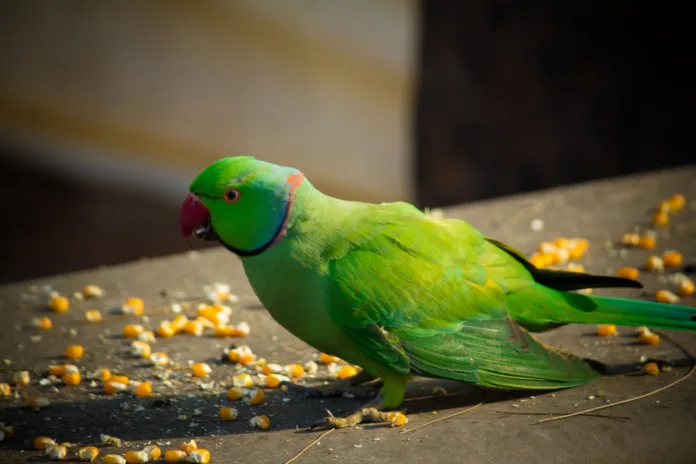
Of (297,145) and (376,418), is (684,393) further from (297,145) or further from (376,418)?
(297,145)

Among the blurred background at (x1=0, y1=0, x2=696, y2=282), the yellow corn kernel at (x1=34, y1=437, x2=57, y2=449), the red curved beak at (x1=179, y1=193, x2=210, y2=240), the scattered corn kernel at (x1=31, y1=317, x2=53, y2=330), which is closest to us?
the yellow corn kernel at (x1=34, y1=437, x2=57, y2=449)

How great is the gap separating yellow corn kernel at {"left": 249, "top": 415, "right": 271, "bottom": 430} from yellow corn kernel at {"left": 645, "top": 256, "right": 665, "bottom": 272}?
1835 millimetres

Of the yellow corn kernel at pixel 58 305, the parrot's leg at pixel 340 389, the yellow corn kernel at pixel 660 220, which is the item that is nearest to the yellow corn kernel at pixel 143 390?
the parrot's leg at pixel 340 389

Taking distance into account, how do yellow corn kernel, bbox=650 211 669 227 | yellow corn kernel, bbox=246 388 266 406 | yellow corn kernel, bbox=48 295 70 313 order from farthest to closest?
yellow corn kernel, bbox=650 211 669 227 → yellow corn kernel, bbox=48 295 70 313 → yellow corn kernel, bbox=246 388 266 406

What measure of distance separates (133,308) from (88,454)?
46.4 inches

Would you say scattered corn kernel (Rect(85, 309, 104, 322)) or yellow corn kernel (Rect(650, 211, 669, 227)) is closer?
scattered corn kernel (Rect(85, 309, 104, 322))

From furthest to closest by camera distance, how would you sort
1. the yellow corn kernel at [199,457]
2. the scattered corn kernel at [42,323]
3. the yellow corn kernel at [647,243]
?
the yellow corn kernel at [647,243] → the scattered corn kernel at [42,323] → the yellow corn kernel at [199,457]

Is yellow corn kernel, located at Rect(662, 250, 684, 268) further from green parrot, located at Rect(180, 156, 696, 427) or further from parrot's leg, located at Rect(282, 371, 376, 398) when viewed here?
parrot's leg, located at Rect(282, 371, 376, 398)

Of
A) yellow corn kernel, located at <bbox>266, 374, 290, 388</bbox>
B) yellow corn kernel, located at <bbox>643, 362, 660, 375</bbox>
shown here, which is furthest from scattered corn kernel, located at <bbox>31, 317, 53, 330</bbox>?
yellow corn kernel, located at <bbox>643, 362, 660, 375</bbox>

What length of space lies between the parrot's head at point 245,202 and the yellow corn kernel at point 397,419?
577 millimetres

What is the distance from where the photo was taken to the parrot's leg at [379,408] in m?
2.56

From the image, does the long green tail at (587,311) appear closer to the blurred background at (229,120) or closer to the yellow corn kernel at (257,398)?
the yellow corn kernel at (257,398)

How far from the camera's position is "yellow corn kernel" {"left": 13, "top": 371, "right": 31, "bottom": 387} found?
297cm

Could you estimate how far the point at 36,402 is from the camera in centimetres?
279
